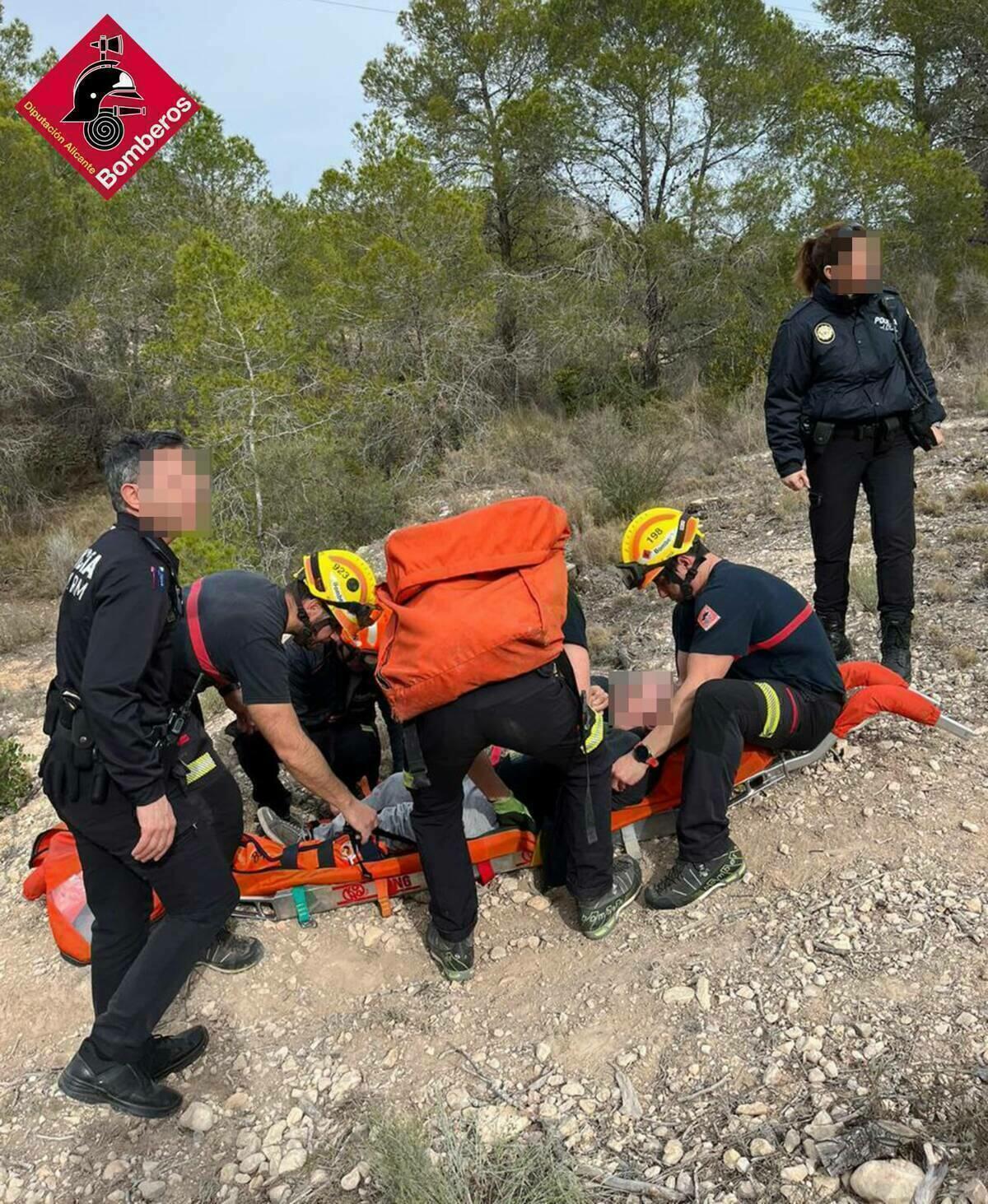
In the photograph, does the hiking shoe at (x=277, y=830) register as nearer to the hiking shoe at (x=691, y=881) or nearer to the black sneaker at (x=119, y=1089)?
the black sneaker at (x=119, y=1089)

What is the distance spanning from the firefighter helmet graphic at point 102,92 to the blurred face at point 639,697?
408 inches

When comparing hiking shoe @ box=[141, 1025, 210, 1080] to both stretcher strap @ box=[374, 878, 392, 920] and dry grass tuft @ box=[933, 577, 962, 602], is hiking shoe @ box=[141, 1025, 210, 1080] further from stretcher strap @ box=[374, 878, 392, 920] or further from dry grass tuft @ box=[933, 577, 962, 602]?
dry grass tuft @ box=[933, 577, 962, 602]

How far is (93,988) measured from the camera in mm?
2373

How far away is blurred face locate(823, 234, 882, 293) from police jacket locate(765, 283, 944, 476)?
5cm

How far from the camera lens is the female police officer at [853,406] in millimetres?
3422

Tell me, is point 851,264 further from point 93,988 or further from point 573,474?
point 573,474

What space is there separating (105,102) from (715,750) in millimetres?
11178

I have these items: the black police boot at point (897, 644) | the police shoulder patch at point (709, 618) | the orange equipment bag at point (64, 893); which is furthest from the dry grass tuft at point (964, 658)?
the orange equipment bag at point (64, 893)

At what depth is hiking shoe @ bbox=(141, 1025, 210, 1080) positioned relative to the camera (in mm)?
2385

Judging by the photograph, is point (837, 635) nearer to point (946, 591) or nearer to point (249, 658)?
point (946, 591)

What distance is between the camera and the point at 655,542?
2.82m

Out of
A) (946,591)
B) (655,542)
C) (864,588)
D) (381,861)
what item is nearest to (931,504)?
(946,591)

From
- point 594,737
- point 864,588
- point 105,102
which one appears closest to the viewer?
point 594,737

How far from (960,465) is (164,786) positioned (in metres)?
6.84
